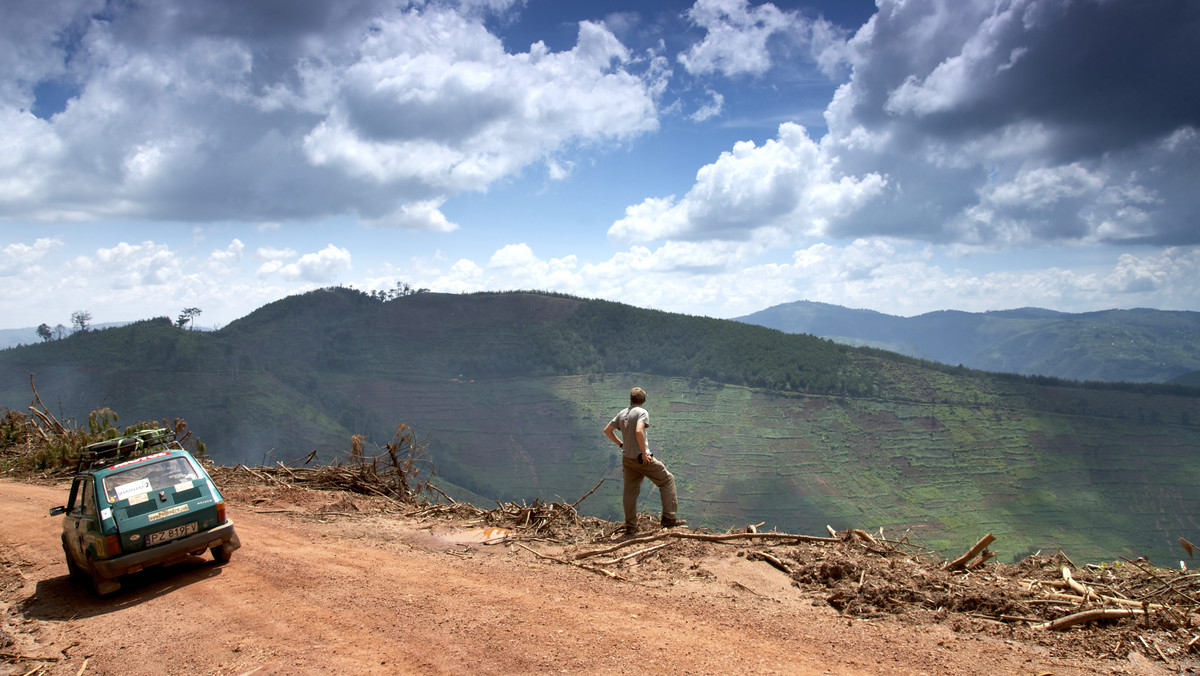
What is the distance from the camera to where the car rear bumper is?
22.2ft

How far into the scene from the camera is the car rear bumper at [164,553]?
22.2 ft

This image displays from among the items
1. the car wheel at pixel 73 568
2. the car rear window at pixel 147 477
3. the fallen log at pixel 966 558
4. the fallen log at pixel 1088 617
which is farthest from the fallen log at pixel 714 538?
the car wheel at pixel 73 568

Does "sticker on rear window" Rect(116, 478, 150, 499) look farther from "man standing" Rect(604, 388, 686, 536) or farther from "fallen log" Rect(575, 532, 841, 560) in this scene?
"man standing" Rect(604, 388, 686, 536)

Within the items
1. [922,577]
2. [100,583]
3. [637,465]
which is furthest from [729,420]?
[100,583]

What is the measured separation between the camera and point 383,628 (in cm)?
553

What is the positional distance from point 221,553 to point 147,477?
1270 millimetres

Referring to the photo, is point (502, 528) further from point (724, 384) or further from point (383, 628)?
point (724, 384)

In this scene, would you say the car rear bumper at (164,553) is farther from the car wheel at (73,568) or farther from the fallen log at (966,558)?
the fallen log at (966,558)

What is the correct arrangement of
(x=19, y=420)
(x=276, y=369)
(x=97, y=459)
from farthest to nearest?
(x=276, y=369), (x=19, y=420), (x=97, y=459)

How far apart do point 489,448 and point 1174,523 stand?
75.1 m

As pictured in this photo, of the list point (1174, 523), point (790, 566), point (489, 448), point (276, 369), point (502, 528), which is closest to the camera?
point (790, 566)

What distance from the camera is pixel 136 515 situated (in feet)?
23.2

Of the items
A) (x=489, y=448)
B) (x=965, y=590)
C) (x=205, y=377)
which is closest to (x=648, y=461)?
(x=965, y=590)

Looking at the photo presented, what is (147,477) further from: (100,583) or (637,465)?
(637,465)
